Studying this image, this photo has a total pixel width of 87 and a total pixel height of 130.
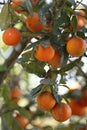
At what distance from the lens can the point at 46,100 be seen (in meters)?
1.39

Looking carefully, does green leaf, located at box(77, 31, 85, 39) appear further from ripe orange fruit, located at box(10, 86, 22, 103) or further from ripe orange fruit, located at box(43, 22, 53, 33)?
ripe orange fruit, located at box(10, 86, 22, 103)

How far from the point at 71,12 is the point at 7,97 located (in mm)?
739

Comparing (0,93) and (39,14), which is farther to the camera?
(0,93)

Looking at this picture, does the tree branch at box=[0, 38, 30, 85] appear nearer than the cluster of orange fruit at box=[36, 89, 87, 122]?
No

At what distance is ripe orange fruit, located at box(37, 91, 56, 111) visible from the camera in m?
1.39

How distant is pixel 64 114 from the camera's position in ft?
4.76

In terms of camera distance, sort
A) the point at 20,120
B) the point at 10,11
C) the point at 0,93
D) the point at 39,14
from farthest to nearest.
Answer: the point at 20,120 < the point at 0,93 < the point at 10,11 < the point at 39,14

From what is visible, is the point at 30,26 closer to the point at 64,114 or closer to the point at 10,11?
the point at 10,11

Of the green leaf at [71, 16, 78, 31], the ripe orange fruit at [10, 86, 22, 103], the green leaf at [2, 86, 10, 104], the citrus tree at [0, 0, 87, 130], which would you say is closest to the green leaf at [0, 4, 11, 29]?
the citrus tree at [0, 0, 87, 130]

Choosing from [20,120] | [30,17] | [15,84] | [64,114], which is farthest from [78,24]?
[15,84]

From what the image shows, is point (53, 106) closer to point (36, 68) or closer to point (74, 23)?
point (36, 68)

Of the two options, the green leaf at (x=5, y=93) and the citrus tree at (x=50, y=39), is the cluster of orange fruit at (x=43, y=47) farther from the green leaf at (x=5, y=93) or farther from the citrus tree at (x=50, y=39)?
the green leaf at (x=5, y=93)

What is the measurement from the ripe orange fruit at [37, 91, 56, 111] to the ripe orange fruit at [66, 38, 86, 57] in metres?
0.16

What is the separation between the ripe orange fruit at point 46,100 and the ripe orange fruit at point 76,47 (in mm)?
157
